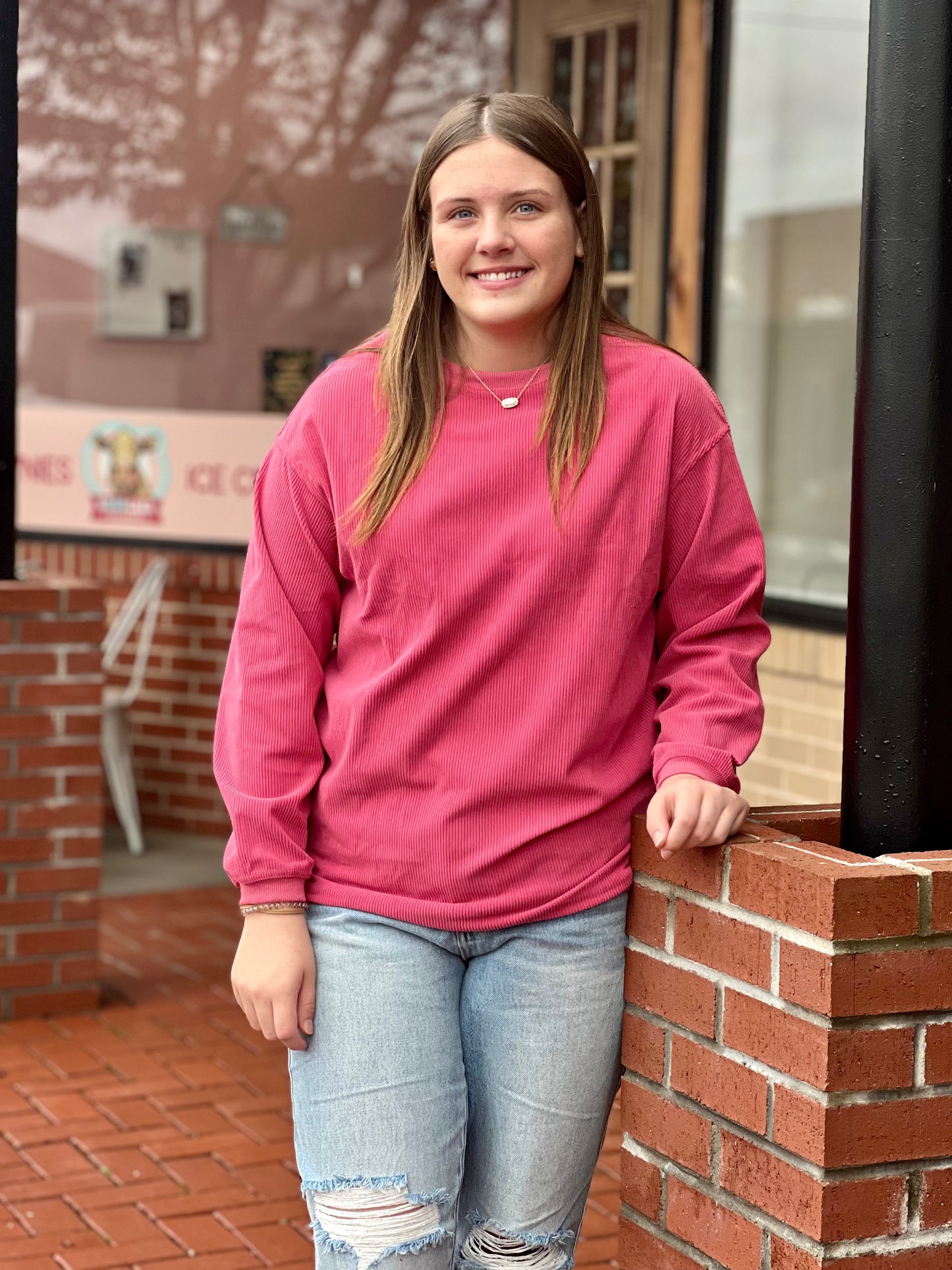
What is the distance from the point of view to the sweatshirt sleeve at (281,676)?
212cm

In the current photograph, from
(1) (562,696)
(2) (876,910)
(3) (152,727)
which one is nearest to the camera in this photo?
(2) (876,910)

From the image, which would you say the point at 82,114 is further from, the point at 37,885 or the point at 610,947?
the point at 610,947

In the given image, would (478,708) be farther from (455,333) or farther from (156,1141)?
(156,1141)

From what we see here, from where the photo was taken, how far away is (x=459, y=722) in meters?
2.10

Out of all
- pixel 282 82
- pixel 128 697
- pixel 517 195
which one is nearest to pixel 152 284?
pixel 282 82

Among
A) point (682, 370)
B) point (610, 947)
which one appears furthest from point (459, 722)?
point (682, 370)

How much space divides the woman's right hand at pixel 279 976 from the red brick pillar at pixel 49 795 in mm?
2658

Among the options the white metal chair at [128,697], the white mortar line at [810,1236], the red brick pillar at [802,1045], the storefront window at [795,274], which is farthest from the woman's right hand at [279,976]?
the white metal chair at [128,697]

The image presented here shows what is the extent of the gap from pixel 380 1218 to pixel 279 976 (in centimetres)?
31

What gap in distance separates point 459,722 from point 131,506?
5141mm

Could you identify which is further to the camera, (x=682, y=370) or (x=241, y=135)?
(x=241, y=135)

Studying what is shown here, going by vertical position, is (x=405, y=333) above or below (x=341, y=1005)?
above

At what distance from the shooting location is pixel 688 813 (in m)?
2.05

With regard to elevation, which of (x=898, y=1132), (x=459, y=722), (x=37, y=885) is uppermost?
(x=459, y=722)
